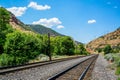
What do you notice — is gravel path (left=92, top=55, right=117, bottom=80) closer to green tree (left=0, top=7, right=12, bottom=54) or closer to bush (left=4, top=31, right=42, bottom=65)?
bush (left=4, top=31, right=42, bottom=65)

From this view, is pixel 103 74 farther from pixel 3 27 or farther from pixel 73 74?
pixel 3 27

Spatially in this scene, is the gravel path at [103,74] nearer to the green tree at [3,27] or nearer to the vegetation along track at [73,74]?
the vegetation along track at [73,74]

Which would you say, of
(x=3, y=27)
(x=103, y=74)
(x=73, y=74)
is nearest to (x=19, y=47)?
(x=3, y=27)

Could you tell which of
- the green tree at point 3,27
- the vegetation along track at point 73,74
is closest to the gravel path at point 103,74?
the vegetation along track at point 73,74

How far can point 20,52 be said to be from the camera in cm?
4750

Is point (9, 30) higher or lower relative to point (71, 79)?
higher

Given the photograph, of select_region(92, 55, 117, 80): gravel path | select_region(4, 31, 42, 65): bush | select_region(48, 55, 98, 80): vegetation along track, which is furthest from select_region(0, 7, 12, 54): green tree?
select_region(48, 55, 98, 80): vegetation along track

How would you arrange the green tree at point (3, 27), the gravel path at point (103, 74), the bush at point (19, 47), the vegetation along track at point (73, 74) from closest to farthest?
the vegetation along track at point (73, 74), the gravel path at point (103, 74), the bush at point (19, 47), the green tree at point (3, 27)

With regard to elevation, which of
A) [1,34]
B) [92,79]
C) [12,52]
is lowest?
[92,79]

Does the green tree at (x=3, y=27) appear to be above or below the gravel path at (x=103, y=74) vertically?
above

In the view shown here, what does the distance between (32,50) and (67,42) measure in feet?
232

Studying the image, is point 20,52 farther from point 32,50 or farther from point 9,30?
point 9,30

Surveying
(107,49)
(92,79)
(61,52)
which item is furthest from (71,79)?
(107,49)

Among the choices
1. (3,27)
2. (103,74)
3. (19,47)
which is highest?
→ (3,27)
